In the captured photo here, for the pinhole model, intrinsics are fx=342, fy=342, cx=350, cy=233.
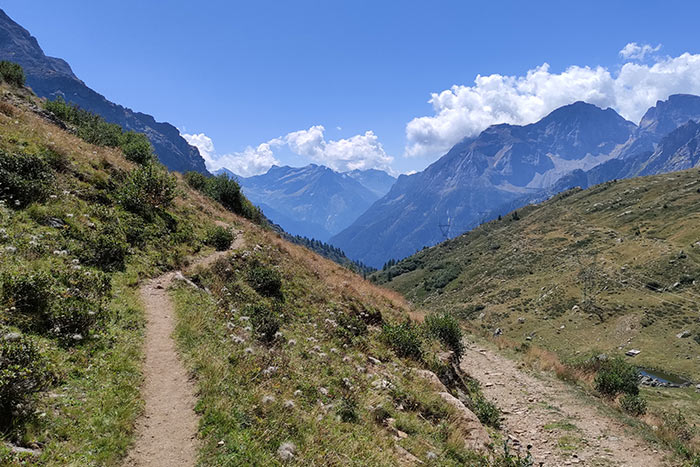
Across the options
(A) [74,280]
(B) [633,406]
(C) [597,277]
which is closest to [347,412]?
(A) [74,280]

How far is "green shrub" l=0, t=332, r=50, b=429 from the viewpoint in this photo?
511 centimetres

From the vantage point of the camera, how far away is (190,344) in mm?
9352

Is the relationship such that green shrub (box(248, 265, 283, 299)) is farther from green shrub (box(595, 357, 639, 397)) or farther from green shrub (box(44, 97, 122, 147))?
green shrub (box(44, 97, 122, 147))

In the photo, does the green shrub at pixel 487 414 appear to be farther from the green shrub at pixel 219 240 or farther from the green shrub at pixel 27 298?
the green shrub at pixel 27 298

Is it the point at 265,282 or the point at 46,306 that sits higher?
the point at 265,282

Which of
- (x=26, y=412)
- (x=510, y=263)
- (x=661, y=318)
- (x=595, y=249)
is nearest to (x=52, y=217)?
(x=26, y=412)

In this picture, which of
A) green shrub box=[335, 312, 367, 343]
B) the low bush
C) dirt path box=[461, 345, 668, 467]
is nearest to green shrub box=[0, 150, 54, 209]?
the low bush

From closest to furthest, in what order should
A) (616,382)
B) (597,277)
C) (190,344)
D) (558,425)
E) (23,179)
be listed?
(190,344) < (23,179) < (558,425) < (616,382) < (597,277)

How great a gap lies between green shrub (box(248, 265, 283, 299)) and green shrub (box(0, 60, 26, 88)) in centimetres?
3486

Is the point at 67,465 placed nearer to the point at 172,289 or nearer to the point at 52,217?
the point at 172,289

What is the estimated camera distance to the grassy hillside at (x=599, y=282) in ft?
158

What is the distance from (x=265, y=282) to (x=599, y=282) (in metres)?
75.8

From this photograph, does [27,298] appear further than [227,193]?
No

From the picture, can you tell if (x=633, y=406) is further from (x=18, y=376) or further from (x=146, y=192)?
(x=146, y=192)
